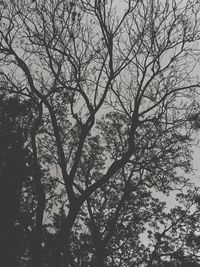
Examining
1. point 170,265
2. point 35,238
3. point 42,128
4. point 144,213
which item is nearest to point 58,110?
point 42,128

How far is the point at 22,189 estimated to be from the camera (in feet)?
47.9

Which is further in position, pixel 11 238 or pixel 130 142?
pixel 11 238

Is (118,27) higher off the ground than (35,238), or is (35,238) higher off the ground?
(118,27)

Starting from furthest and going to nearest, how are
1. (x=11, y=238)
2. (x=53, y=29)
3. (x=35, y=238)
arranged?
(x=11, y=238) → (x=53, y=29) → (x=35, y=238)

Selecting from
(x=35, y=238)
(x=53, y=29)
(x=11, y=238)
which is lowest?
(x=35, y=238)

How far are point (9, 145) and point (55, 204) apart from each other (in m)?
3.48

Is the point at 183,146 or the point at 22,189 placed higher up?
the point at 183,146

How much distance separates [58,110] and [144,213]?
21.9 feet

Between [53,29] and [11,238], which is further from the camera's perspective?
[11,238]

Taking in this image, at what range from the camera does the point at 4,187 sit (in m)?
13.4

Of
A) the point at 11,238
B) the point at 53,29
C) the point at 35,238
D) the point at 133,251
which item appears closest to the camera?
the point at 35,238

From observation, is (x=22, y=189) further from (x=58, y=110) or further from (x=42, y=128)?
(x=58, y=110)

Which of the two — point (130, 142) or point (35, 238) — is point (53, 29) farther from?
point (35, 238)

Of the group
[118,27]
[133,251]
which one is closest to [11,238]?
[133,251]
